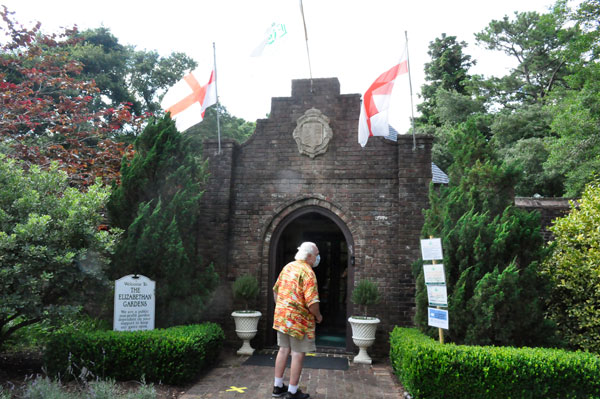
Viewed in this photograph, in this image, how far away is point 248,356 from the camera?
755 centimetres

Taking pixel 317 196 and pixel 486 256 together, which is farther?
pixel 317 196

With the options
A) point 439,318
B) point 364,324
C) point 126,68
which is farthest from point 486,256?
point 126,68

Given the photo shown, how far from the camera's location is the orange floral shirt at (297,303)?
479 cm

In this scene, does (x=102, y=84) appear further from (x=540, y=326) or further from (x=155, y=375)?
(x=540, y=326)

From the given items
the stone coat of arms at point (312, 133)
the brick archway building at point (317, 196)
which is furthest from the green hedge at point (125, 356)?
the stone coat of arms at point (312, 133)

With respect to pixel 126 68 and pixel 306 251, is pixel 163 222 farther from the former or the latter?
pixel 126 68

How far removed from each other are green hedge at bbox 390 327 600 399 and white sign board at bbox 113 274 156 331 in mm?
4025

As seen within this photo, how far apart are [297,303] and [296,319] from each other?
0.18 m

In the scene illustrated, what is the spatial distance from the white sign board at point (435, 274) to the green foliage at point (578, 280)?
1970 millimetres

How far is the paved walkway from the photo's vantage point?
17.6 ft

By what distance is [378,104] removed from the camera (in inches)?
297

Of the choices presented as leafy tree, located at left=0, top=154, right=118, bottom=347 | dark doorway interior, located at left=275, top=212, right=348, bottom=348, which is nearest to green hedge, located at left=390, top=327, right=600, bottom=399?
leafy tree, located at left=0, top=154, right=118, bottom=347

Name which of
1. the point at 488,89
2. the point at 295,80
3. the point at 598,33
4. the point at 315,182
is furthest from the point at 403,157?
the point at 488,89

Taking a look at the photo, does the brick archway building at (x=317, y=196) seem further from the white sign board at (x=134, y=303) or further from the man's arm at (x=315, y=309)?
the man's arm at (x=315, y=309)
